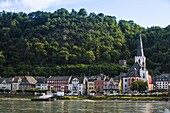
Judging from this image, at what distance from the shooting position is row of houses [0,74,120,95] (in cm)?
11419

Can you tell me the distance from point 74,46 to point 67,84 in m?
31.9

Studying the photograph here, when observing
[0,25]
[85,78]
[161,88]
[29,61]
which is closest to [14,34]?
[0,25]

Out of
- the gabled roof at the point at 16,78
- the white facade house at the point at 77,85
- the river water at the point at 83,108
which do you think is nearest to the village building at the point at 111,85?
the white facade house at the point at 77,85

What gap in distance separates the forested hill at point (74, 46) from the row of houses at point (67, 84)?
7396mm

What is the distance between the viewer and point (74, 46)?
484 feet

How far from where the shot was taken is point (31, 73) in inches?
5054

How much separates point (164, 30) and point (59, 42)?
1960 inches

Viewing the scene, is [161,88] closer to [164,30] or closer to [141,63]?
[141,63]

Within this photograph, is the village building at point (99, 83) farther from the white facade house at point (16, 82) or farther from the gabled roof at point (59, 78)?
the white facade house at point (16, 82)

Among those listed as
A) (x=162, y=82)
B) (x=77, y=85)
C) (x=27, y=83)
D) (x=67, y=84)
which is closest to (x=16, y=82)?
(x=27, y=83)

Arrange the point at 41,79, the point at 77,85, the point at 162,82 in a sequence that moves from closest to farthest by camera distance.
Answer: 1. the point at 162,82
2. the point at 77,85
3. the point at 41,79

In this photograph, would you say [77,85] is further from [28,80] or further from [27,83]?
[27,83]

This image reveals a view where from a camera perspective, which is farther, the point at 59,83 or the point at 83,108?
the point at 59,83

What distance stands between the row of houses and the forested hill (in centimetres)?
740
